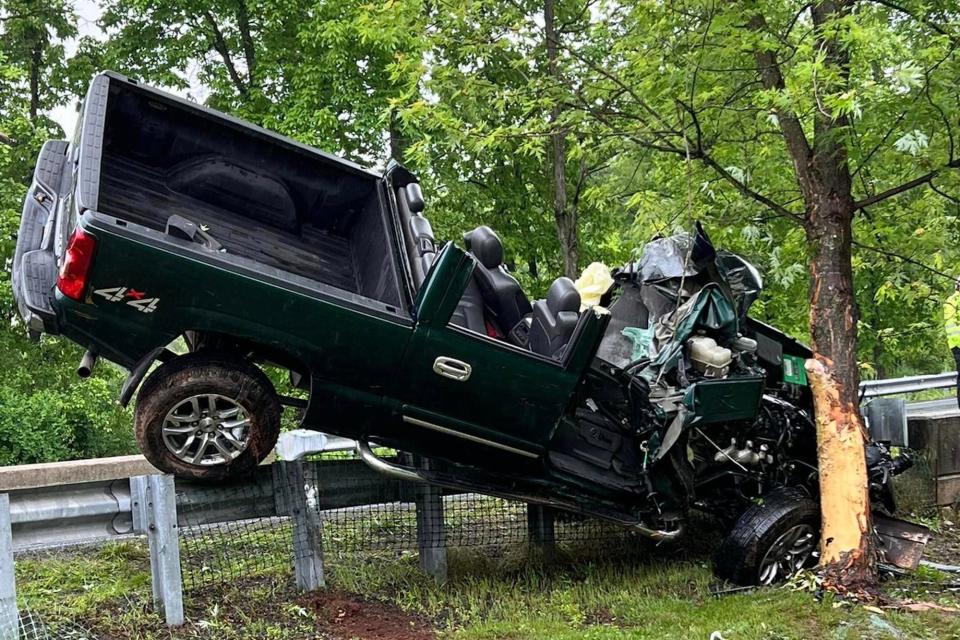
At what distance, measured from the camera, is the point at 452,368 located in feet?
14.9

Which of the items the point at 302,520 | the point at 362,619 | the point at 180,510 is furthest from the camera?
the point at 302,520

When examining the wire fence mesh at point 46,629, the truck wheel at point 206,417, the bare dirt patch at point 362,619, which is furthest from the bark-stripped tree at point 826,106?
the wire fence mesh at point 46,629

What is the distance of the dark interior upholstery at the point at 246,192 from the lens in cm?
523

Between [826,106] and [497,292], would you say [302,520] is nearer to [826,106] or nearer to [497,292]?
[497,292]

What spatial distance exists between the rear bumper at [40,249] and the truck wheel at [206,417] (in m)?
0.59

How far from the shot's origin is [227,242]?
209 inches

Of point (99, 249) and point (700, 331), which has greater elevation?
point (99, 249)

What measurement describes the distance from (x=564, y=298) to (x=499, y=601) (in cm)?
181

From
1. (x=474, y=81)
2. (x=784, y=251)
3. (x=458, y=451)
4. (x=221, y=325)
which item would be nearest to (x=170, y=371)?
(x=221, y=325)

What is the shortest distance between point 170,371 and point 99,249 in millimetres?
745

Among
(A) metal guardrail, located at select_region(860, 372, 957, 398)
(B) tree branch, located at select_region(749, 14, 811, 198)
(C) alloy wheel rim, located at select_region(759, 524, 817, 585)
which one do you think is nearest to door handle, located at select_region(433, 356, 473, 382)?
(C) alloy wheel rim, located at select_region(759, 524, 817, 585)

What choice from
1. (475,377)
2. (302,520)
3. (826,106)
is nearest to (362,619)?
(302,520)

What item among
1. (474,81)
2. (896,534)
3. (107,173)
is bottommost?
(896,534)

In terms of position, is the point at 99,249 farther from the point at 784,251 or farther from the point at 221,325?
the point at 784,251
